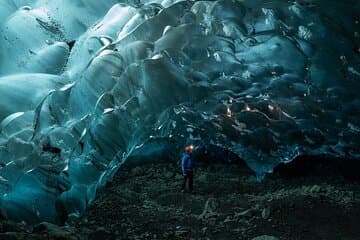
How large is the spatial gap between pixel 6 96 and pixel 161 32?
6.72 feet

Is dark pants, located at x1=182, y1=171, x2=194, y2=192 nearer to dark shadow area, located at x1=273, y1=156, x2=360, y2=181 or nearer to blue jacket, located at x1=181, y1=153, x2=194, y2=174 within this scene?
blue jacket, located at x1=181, y1=153, x2=194, y2=174

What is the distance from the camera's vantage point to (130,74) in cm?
508

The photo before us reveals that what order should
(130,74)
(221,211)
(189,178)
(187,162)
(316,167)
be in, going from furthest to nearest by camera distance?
(316,167)
(189,178)
(187,162)
(221,211)
(130,74)

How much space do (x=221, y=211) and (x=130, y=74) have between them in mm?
3436

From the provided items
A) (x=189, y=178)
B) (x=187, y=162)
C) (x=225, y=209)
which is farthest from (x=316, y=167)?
(x=187, y=162)

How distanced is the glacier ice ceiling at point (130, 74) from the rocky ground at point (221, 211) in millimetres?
709

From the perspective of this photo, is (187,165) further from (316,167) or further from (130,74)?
(316,167)

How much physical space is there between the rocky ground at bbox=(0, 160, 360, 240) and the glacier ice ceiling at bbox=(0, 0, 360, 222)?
0.71 metres

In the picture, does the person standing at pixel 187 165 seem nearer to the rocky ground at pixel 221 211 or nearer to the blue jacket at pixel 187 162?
the blue jacket at pixel 187 162

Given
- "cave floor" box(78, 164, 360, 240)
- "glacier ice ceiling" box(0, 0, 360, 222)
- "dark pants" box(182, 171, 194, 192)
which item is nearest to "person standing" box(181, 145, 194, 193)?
"dark pants" box(182, 171, 194, 192)

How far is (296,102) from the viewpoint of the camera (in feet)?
20.9

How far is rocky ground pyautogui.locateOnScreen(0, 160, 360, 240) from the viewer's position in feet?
20.7

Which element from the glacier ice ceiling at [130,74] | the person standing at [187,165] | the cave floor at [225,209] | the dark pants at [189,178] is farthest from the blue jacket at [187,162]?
the glacier ice ceiling at [130,74]

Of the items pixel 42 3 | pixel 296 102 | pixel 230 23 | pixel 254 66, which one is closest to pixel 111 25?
pixel 42 3
